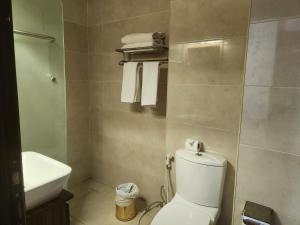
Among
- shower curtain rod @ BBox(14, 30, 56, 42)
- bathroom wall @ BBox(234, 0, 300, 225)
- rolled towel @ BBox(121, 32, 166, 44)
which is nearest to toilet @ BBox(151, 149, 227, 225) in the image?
bathroom wall @ BBox(234, 0, 300, 225)

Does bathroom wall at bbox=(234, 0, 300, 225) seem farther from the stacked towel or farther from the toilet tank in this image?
the stacked towel

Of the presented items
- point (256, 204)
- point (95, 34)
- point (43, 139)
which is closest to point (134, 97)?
point (43, 139)

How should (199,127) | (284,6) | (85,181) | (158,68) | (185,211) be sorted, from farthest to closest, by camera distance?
1. (85,181)
2. (158,68)
3. (199,127)
4. (185,211)
5. (284,6)

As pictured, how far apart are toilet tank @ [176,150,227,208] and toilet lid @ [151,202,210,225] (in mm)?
103

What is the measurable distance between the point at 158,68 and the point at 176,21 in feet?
1.34

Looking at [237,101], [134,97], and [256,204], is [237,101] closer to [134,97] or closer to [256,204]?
[256,204]

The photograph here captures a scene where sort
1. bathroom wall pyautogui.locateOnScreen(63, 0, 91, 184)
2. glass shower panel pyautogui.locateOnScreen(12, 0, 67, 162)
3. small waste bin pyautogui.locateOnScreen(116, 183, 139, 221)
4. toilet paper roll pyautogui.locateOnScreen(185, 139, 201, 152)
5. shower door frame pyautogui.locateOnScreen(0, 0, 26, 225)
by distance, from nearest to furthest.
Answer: shower door frame pyautogui.locateOnScreen(0, 0, 26, 225)
glass shower panel pyautogui.locateOnScreen(12, 0, 67, 162)
toilet paper roll pyautogui.locateOnScreen(185, 139, 201, 152)
small waste bin pyautogui.locateOnScreen(116, 183, 139, 221)
bathroom wall pyautogui.locateOnScreen(63, 0, 91, 184)

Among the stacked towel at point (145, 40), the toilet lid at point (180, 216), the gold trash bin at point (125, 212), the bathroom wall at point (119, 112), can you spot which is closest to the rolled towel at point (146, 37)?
the stacked towel at point (145, 40)

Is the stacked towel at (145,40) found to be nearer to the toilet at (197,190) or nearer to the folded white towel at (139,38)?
the folded white towel at (139,38)

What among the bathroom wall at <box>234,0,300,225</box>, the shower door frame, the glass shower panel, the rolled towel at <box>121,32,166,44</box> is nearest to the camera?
the shower door frame

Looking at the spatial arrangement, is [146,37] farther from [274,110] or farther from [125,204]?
[125,204]

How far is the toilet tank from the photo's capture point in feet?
4.77

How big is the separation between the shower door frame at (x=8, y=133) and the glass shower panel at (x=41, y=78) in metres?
1.10

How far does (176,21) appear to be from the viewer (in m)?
1.65
